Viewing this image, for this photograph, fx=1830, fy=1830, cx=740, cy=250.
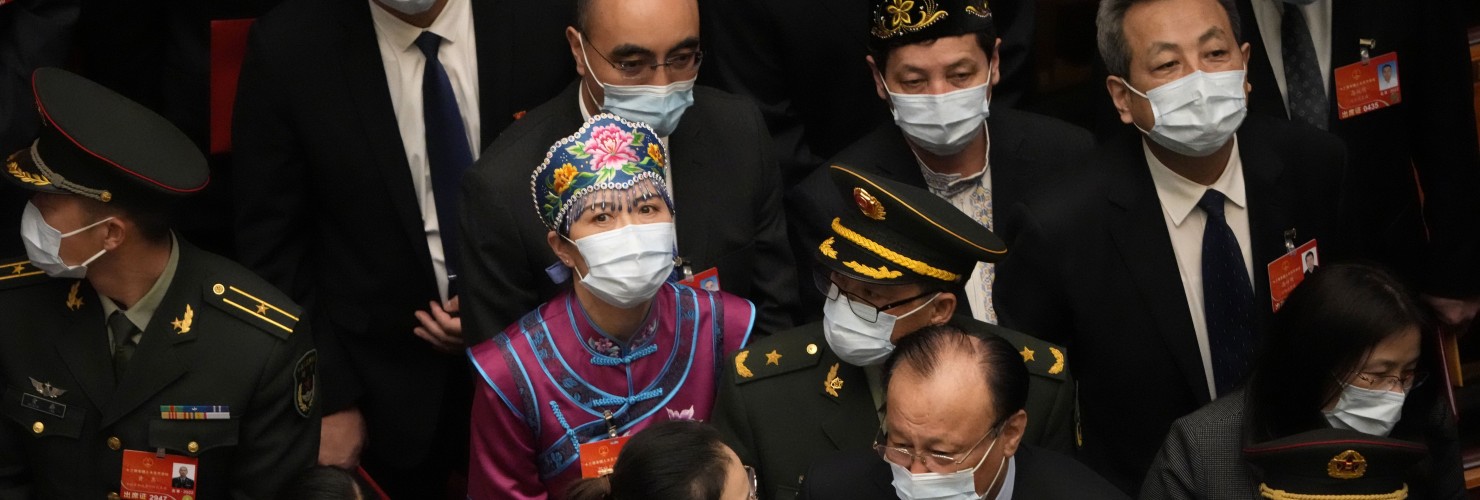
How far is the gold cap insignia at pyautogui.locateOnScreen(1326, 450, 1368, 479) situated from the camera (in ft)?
11.3

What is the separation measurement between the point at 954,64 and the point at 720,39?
862mm

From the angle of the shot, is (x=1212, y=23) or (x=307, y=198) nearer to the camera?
(x=1212, y=23)

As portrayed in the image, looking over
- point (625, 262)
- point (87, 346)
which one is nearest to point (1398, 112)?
point (625, 262)

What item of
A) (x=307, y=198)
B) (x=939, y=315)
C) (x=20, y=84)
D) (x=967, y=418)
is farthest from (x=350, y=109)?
(x=967, y=418)

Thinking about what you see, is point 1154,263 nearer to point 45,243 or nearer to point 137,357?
point 137,357

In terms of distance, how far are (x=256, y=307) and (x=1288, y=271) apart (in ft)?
7.83

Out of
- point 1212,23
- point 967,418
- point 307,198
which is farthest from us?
point 307,198

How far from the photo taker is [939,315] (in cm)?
392

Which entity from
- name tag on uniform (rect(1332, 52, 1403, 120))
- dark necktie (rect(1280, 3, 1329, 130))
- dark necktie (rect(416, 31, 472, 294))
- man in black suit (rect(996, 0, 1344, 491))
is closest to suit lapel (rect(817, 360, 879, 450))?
man in black suit (rect(996, 0, 1344, 491))

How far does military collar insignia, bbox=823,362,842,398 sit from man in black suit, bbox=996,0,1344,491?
540 mm

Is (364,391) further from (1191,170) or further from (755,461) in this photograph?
(1191,170)

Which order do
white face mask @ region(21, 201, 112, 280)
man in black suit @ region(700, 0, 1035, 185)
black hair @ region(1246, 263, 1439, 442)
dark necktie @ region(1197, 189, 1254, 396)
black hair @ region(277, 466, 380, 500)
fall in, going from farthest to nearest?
man in black suit @ region(700, 0, 1035, 185) → dark necktie @ region(1197, 189, 1254, 396) → white face mask @ region(21, 201, 112, 280) → black hair @ region(1246, 263, 1439, 442) → black hair @ region(277, 466, 380, 500)

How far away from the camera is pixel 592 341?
13.3 ft

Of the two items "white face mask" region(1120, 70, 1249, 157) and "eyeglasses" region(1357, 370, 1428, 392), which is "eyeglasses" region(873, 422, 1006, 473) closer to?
"eyeglasses" region(1357, 370, 1428, 392)
